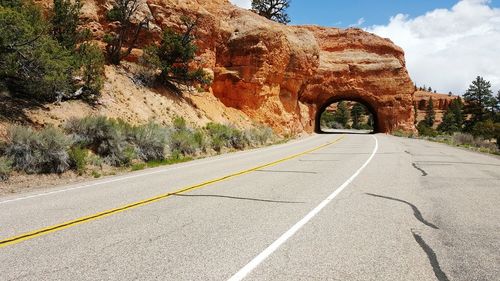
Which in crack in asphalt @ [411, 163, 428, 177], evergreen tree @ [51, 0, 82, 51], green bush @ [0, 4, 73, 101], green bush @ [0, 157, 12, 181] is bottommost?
crack in asphalt @ [411, 163, 428, 177]

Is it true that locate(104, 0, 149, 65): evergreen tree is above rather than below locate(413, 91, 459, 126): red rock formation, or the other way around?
above

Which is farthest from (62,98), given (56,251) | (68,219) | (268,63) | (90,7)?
(268,63)

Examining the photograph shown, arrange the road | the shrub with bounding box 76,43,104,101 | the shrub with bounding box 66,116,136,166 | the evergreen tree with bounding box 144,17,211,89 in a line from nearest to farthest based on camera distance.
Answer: the road, the shrub with bounding box 66,116,136,166, the shrub with bounding box 76,43,104,101, the evergreen tree with bounding box 144,17,211,89

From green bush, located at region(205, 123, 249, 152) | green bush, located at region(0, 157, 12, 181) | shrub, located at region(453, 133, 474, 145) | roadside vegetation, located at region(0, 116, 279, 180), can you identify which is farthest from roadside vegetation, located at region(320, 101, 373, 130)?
green bush, located at region(0, 157, 12, 181)

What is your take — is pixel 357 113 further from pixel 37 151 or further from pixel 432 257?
pixel 432 257

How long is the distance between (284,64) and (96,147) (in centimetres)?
2960

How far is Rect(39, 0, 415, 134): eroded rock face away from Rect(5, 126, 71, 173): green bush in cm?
1704

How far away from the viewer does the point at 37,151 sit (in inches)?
477

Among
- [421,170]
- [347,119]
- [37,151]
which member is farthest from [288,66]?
[347,119]

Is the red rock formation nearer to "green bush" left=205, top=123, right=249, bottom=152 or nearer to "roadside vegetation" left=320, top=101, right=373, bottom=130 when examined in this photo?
"roadside vegetation" left=320, top=101, right=373, bottom=130

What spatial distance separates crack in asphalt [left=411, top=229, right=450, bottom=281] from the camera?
423cm

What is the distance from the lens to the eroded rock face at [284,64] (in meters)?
35.3

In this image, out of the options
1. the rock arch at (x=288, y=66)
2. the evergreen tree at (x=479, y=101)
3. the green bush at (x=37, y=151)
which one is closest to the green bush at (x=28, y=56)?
the green bush at (x=37, y=151)

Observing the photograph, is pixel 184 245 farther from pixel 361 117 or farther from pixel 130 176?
pixel 361 117
